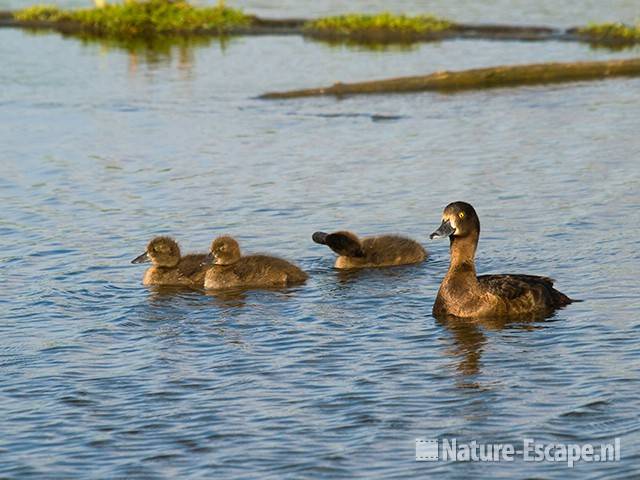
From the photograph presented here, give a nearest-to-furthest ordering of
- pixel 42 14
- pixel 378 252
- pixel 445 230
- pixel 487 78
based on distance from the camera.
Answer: pixel 445 230
pixel 378 252
pixel 487 78
pixel 42 14

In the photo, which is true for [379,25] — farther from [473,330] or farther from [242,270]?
[473,330]

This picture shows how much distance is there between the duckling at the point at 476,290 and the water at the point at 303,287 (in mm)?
184

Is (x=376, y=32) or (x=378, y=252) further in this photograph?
(x=376, y=32)

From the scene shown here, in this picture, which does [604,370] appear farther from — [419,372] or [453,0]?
[453,0]

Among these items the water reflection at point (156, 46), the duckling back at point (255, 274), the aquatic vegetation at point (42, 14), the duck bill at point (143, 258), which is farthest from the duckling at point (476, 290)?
the aquatic vegetation at point (42, 14)

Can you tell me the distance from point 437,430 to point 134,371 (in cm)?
254

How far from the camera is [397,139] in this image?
1991cm

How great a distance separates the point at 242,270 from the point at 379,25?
61.9 feet

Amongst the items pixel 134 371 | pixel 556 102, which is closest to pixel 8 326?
pixel 134 371

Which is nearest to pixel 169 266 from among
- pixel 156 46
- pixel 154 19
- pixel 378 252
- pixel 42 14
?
pixel 378 252

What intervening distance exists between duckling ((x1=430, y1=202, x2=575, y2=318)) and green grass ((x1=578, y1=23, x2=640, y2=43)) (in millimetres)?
17674

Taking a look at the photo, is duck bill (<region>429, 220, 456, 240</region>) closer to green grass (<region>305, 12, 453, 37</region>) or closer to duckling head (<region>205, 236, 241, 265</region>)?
duckling head (<region>205, 236, 241, 265</region>)

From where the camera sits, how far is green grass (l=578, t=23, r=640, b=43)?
28.4 metres

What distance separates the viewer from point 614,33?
28.6 m
